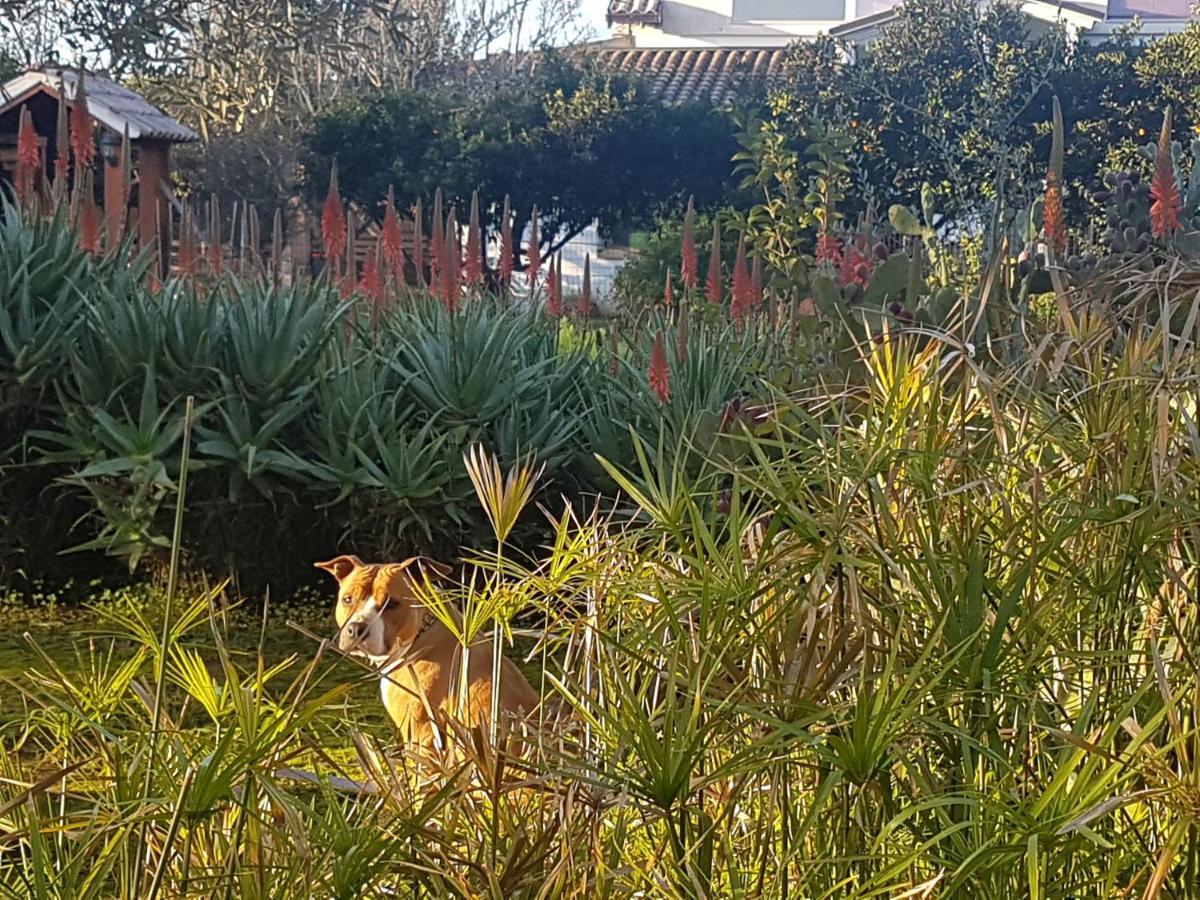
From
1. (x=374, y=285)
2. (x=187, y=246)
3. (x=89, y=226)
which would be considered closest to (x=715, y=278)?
(x=374, y=285)

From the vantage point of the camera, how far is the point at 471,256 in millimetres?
5605

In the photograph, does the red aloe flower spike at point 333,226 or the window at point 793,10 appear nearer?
the red aloe flower spike at point 333,226

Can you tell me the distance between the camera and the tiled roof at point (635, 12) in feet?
146

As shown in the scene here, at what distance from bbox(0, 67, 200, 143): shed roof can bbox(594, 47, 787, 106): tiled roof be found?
65.4 ft

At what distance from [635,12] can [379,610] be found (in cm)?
4405

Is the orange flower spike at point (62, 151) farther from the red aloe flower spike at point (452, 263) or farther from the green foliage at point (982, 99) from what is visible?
the green foliage at point (982, 99)

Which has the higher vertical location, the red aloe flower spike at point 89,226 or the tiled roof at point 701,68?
the tiled roof at point 701,68

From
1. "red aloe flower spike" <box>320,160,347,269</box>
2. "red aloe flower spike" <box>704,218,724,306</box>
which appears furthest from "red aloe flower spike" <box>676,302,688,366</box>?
"red aloe flower spike" <box>320,160,347,269</box>

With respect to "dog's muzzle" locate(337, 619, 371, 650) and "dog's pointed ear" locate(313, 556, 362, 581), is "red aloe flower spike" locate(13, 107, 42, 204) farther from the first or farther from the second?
"dog's muzzle" locate(337, 619, 371, 650)

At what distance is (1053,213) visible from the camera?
4184 millimetres

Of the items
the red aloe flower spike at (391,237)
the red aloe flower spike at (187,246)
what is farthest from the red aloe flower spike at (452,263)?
the red aloe flower spike at (187,246)

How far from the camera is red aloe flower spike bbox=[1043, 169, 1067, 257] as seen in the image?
396cm

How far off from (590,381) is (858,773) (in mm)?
4169

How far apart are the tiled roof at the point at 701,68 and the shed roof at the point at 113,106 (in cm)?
1995
